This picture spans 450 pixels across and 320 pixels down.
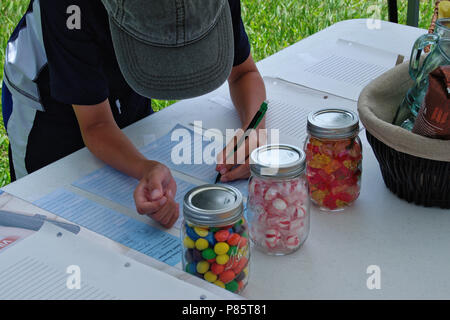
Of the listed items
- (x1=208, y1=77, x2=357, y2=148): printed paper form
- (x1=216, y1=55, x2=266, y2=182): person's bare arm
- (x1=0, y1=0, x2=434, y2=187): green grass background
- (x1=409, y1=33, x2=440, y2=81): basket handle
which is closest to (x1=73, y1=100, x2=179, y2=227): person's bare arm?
(x1=216, y1=55, x2=266, y2=182): person's bare arm

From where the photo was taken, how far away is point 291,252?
903mm

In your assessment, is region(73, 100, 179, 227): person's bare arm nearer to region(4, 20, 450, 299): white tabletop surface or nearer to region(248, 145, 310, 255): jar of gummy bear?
region(4, 20, 450, 299): white tabletop surface

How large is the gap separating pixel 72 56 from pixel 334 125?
1.72 ft

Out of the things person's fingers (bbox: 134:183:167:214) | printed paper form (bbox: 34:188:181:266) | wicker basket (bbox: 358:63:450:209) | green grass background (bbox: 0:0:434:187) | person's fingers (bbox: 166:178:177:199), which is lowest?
green grass background (bbox: 0:0:434:187)

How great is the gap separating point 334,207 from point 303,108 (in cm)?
38

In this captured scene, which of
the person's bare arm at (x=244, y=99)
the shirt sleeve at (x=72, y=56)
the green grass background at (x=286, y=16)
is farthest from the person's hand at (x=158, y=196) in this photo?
the green grass background at (x=286, y=16)

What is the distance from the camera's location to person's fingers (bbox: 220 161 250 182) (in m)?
1.07

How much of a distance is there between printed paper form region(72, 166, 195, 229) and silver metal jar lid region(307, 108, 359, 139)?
0.26 meters

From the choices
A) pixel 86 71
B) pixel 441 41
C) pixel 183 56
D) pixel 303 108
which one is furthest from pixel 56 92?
pixel 441 41

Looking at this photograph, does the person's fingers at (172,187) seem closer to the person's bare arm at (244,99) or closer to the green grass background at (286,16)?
the person's bare arm at (244,99)

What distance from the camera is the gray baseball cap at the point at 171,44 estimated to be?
2.84 feet

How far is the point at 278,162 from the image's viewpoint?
85cm
